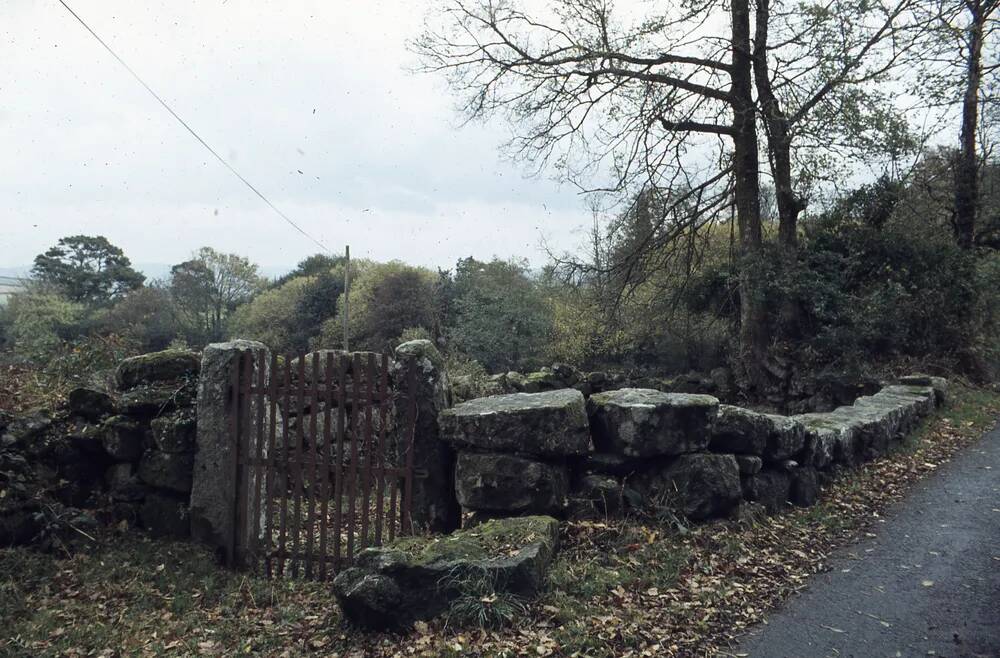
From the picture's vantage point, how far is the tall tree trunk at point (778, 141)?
560 inches

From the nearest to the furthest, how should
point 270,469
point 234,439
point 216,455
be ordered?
1. point 270,469
2. point 234,439
3. point 216,455

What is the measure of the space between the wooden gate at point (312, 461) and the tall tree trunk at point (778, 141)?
34.7ft

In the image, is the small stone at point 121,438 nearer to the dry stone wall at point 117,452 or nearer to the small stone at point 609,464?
the dry stone wall at point 117,452

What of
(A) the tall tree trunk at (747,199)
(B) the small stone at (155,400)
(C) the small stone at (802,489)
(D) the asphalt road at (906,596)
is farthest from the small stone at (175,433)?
(A) the tall tree trunk at (747,199)

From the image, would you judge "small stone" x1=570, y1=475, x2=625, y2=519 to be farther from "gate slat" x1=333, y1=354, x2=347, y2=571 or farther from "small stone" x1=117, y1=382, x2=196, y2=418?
"small stone" x1=117, y1=382, x2=196, y2=418

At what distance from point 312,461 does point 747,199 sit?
39.9 ft

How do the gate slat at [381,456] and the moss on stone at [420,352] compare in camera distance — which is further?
the moss on stone at [420,352]

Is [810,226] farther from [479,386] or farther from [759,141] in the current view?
[479,386]

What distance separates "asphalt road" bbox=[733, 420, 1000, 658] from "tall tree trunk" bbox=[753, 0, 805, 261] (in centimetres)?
868

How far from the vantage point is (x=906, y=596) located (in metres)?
5.17

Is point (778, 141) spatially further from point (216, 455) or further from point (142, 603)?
point (142, 603)

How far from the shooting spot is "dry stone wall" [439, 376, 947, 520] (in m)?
5.93

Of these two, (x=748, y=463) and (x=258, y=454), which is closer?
(x=258, y=454)

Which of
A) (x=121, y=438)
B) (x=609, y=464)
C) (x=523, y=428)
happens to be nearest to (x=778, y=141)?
(x=609, y=464)
